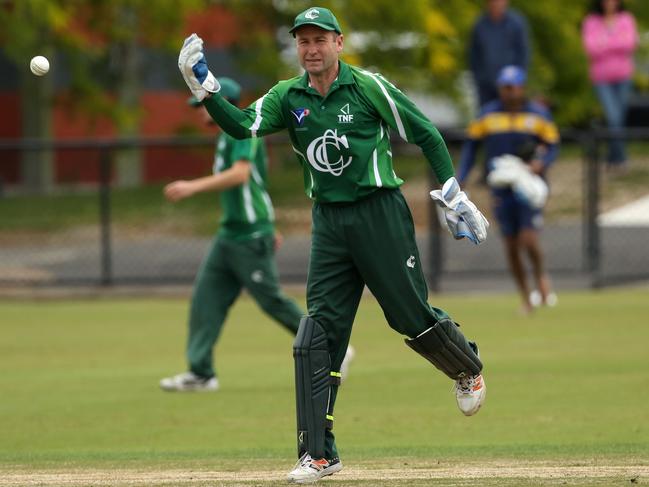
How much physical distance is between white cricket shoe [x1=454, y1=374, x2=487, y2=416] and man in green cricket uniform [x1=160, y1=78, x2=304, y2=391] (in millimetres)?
3473

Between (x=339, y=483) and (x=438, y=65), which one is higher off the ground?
(x=438, y=65)

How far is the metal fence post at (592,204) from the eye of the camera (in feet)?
60.4

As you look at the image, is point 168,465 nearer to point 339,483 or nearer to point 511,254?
point 339,483

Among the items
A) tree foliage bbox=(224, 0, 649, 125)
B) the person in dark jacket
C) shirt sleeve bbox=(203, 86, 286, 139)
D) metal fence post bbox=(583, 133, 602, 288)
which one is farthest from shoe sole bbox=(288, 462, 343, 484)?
tree foliage bbox=(224, 0, 649, 125)

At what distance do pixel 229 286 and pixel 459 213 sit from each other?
4.28 m

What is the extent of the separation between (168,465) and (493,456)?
1.69m

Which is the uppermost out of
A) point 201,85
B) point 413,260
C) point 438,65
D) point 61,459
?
point 438,65

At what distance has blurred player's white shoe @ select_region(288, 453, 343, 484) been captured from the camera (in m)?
6.99

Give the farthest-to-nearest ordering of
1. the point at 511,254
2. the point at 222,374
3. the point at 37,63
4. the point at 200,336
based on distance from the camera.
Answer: the point at 511,254 < the point at 222,374 < the point at 200,336 < the point at 37,63

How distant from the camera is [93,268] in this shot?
19.4 m


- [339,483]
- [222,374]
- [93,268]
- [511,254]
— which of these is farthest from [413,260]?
[93,268]

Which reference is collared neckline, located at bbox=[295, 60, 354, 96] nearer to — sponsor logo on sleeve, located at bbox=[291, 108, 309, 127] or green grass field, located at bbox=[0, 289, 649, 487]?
sponsor logo on sleeve, located at bbox=[291, 108, 309, 127]

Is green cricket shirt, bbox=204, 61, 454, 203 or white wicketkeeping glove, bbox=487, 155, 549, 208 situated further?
white wicketkeeping glove, bbox=487, 155, 549, 208

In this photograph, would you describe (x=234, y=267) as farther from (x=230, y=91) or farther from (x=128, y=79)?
(x=128, y=79)
